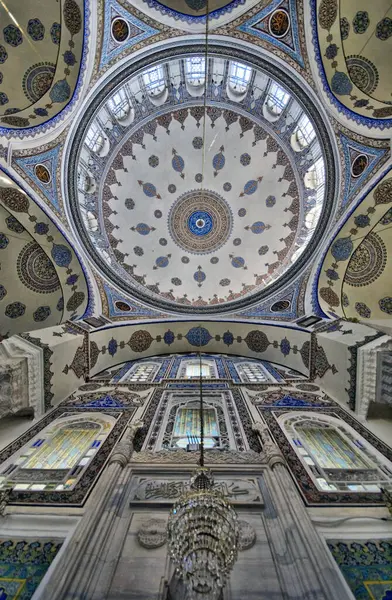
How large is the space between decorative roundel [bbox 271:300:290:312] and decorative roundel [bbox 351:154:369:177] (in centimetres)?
415

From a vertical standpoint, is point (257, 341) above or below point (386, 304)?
below

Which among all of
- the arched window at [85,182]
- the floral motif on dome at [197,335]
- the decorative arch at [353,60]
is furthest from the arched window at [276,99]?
the floral motif on dome at [197,335]

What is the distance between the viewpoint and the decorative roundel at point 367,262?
7.02m

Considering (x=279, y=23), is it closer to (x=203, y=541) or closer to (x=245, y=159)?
(x=245, y=159)

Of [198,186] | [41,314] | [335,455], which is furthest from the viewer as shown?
[198,186]

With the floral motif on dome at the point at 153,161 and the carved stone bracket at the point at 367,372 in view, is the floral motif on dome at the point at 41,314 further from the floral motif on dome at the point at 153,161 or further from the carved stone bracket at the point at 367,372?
the carved stone bracket at the point at 367,372

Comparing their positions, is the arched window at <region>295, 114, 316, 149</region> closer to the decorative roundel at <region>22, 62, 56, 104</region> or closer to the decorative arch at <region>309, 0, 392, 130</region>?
the decorative arch at <region>309, 0, 392, 130</region>

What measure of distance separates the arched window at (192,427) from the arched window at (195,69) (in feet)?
30.2

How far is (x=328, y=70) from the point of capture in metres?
5.93

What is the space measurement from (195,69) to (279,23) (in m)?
2.76

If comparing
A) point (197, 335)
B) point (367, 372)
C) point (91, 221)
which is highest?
point (91, 221)

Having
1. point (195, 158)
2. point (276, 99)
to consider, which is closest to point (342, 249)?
point (276, 99)

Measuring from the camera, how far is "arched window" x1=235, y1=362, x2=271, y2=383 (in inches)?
305

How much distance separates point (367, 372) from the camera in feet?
17.4
